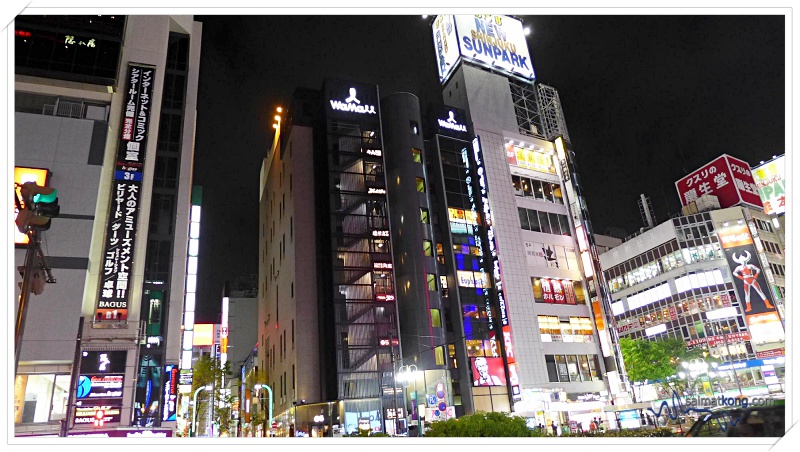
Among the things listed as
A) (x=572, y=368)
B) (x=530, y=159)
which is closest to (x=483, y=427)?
(x=572, y=368)

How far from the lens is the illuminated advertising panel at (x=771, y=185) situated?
6259 cm

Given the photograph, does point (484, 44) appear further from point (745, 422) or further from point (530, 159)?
point (745, 422)

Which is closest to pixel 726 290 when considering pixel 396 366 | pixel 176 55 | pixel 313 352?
pixel 396 366

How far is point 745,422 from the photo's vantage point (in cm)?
880

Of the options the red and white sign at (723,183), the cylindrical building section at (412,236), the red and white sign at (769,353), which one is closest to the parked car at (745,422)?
the cylindrical building section at (412,236)

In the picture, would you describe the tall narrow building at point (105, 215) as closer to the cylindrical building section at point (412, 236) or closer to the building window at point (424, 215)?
the cylindrical building section at point (412, 236)

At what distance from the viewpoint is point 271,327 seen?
5519 cm

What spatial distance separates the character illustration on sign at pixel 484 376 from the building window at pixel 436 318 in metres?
4.07

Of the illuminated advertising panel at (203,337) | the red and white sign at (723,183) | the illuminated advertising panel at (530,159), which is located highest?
the red and white sign at (723,183)

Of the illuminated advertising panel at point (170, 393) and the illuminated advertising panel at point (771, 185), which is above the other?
the illuminated advertising panel at point (771, 185)

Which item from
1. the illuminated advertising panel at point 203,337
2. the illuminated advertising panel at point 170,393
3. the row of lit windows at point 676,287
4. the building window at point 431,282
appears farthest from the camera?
the illuminated advertising panel at point 203,337

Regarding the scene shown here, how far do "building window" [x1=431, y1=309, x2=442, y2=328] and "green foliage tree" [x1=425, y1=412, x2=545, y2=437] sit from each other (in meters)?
24.3

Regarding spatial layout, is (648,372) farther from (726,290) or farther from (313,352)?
(313,352)

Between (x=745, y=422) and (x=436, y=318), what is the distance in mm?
33313
